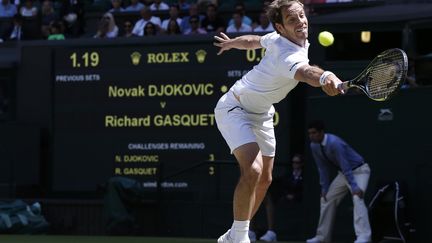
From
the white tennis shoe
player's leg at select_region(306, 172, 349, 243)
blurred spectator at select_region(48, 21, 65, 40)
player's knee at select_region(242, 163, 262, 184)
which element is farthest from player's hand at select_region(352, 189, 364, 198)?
blurred spectator at select_region(48, 21, 65, 40)

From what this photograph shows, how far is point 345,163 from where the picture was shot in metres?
12.8

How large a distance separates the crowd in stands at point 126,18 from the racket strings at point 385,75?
768 centimetres

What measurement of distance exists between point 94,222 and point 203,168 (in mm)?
1927

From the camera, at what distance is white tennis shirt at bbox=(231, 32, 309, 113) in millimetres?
7332

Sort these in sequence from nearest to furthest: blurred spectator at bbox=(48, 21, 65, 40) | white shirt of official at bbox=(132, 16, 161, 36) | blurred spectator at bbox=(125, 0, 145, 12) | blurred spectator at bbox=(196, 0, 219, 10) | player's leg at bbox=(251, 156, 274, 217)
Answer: player's leg at bbox=(251, 156, 274, 217), white shirt of official at bbox=(132, 16, 161, 36), blurred spectator at bbox=(196, 0, 219, 10), blurred spectator at bbox=(48, 21, 65, 40), blurred spectator at bbox=(125, 0, 145, 12)

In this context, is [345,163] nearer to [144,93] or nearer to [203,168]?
[203,168]

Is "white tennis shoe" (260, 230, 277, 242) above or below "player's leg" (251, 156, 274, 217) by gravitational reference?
below

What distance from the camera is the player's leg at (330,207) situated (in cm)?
1310

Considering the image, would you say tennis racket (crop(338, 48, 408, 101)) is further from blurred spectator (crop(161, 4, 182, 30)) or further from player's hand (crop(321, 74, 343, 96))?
blurred spectator (crop(161, 4, 182, 30))

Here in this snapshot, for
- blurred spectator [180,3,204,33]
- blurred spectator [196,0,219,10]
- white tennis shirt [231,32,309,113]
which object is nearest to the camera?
white tennis shirt [231,32,309,113]

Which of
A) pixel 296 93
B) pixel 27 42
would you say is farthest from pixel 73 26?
pixel 296 93

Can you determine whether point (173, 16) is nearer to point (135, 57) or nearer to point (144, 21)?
point (144, 21)

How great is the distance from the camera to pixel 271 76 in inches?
299

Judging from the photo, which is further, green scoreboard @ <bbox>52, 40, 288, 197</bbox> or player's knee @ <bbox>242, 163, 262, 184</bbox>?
green scoreboard @ <bbox>52, 40, 288, 197</bbox>
